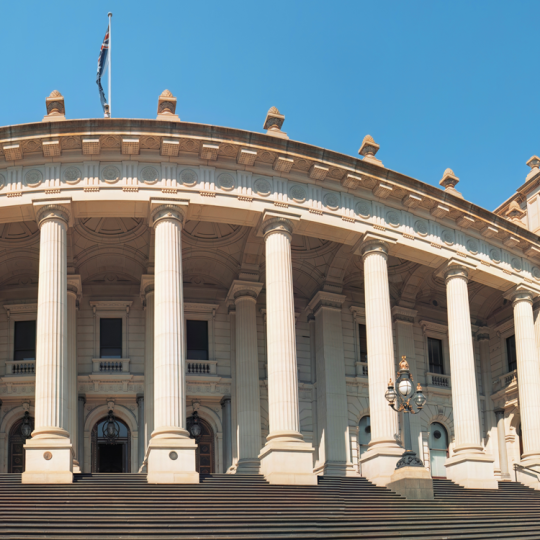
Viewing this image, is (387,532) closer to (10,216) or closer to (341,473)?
(341,473)

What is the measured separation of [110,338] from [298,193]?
11.7 m

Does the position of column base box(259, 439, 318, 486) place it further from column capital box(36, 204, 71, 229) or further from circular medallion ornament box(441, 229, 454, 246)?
circular medallion ornament box(441, 229, 454, 246)

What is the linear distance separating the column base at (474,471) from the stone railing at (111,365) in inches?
575

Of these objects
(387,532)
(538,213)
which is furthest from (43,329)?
(538,213)

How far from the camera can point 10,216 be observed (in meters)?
31.2

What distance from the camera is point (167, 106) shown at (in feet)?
107

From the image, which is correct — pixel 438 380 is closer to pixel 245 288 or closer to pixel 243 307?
pixel 243 307

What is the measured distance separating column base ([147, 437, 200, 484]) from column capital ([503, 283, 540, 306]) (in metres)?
17.8

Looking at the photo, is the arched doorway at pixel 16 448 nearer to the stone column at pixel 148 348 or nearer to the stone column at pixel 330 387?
the stone column at pixel 148 348

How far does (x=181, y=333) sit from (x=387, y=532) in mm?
10368

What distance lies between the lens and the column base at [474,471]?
32375mm

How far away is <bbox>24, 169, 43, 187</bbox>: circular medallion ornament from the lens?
101 feet

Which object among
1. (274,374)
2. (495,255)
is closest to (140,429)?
(274,374)

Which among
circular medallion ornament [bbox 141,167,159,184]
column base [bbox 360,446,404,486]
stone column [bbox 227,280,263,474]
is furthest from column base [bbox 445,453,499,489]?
circular medallion ornament [bbox 141,167,159,184]
